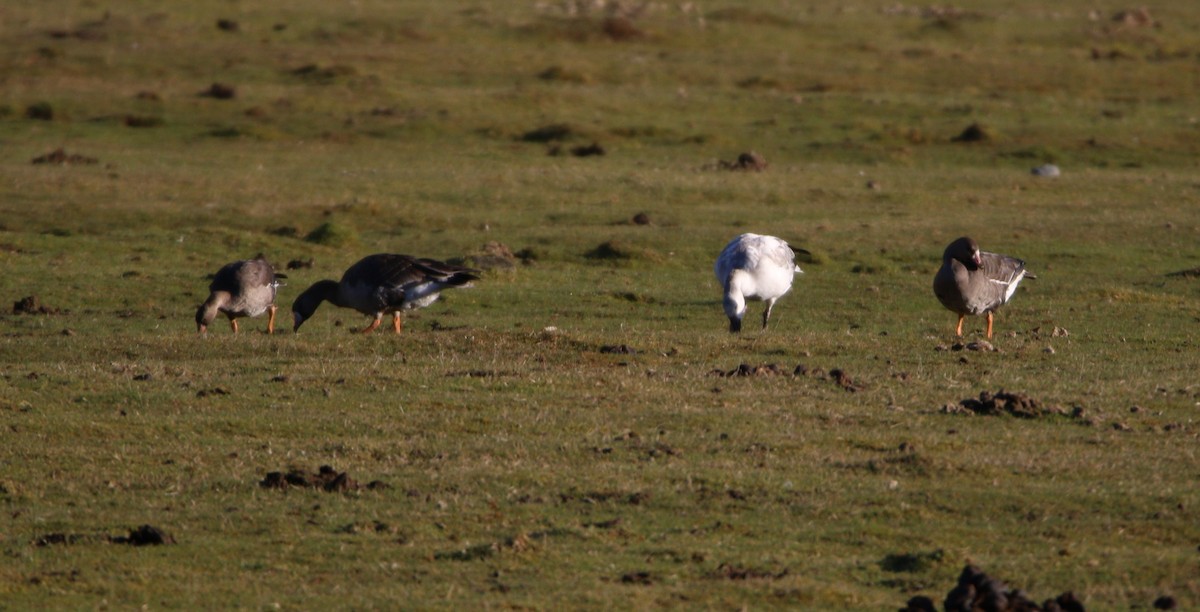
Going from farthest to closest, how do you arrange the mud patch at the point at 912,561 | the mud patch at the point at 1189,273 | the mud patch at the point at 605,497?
the mud patch at the point at 1189,273
the mud patch at the point at 605,497
the mud patch at the point at 912,561

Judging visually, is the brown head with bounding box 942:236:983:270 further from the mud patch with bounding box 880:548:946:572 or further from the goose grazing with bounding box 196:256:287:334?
the mud patch with bounding box 880:548:946:572

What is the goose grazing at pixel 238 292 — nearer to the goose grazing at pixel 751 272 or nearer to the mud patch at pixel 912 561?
the goose grazing at pixel 751 272

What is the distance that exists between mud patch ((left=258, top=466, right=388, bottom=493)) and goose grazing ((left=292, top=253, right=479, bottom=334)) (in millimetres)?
6098

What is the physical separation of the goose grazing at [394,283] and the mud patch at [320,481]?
6098mm

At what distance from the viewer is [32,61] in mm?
40125

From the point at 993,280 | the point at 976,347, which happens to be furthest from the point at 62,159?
the point at 976,347

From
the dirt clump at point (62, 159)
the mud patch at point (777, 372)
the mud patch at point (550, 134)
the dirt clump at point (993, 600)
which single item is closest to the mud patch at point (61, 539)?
the dirt clump at point (993, 600)

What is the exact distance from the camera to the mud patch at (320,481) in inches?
358

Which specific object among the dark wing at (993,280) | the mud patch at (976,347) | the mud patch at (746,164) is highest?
the mud patch at (746,164)

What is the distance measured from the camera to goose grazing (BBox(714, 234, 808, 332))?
15.0 metres

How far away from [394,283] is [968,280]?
557 cm

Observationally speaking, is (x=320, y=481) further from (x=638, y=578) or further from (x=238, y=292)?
(x=238, y=292)

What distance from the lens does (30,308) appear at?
17594mm

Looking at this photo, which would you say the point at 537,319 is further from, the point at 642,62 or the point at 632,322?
the point at 642,62
